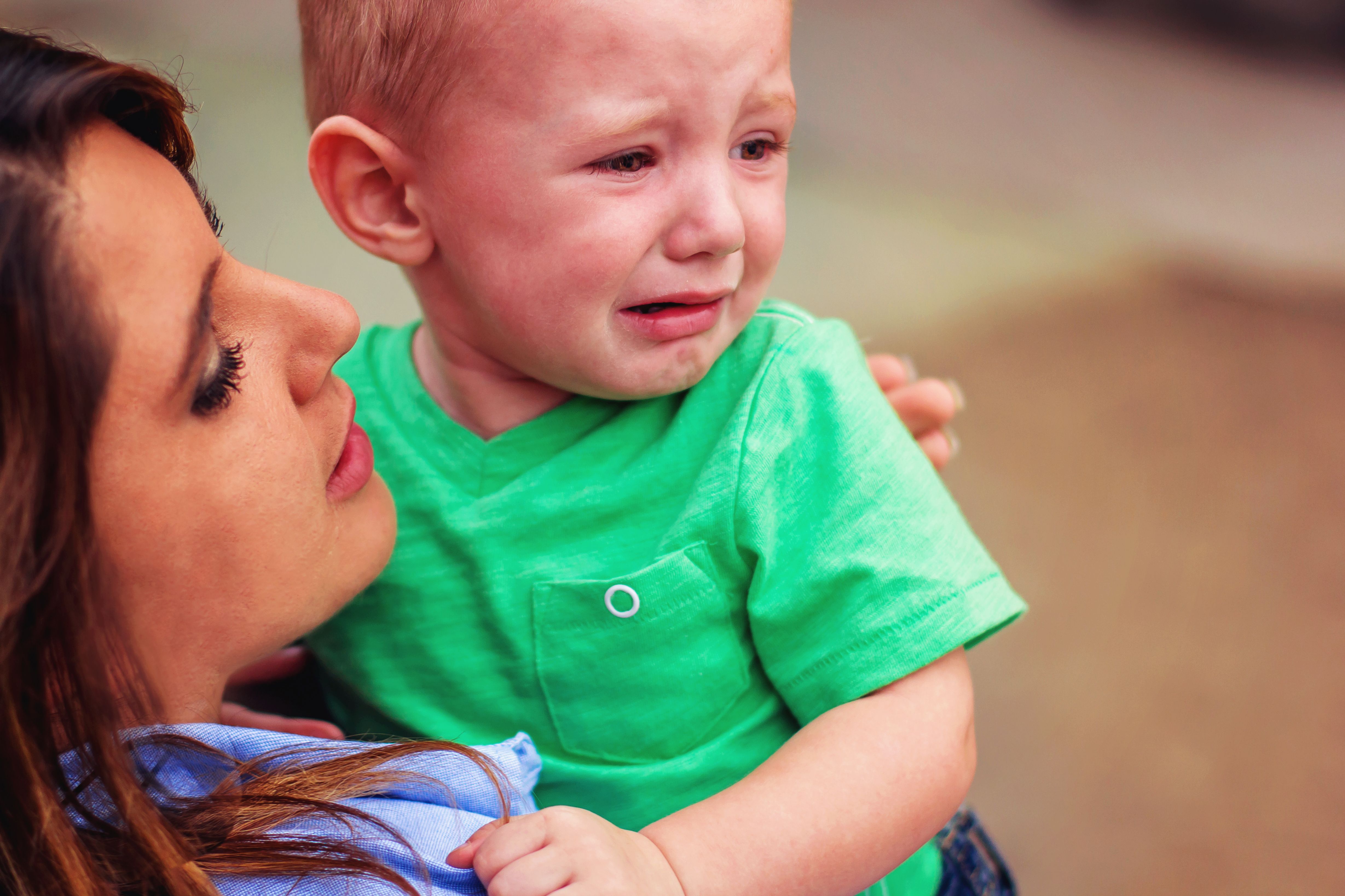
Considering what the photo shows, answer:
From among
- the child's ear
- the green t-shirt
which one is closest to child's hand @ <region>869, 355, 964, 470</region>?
the green t-shirt

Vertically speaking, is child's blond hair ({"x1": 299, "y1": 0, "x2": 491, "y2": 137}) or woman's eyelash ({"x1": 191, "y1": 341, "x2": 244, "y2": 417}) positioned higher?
child's blond hair ({"x1": 299, "y1": 0, "x2": 491, "y2": 137})

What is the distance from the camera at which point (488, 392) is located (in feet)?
2.77

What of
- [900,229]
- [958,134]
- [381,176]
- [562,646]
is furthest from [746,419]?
[958,134]

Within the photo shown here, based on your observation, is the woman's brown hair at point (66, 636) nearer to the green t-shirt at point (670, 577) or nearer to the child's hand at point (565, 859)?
the child's hand at point (565, 859)

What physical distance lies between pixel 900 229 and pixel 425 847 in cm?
286

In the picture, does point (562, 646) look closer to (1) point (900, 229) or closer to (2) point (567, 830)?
(2) point (567, 830)

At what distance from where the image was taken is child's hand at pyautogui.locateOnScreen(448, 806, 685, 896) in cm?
59

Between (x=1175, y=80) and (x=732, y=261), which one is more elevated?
(x=1175, y=80)

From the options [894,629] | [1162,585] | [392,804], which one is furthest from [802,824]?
[1162,585]

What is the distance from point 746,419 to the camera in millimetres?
745

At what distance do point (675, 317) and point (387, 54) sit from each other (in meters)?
Result: 0.27

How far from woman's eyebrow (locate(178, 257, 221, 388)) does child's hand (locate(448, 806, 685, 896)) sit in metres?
0.32

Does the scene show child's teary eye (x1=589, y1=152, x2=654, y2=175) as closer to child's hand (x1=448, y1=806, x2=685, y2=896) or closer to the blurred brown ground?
child's hand (x1=448, y1=806, x2=685, y2=896)

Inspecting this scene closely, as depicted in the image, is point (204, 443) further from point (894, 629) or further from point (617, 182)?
point (894, 629)
